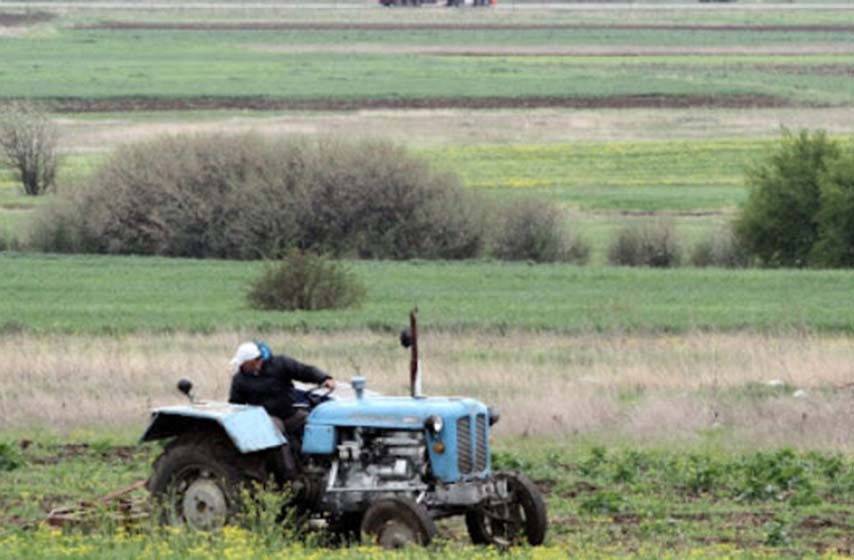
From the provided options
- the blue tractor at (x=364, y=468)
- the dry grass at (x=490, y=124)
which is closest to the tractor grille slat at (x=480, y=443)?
the blue tractor at (x=364, y=468)

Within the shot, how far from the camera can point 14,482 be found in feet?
57.5

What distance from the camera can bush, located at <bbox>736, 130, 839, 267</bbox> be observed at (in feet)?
139

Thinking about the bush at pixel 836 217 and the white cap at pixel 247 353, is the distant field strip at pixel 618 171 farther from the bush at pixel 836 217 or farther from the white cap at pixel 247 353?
the white cap at pixel 247 353

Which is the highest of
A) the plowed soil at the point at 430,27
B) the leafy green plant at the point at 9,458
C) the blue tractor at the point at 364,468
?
the plowed soil at the point at 430,27

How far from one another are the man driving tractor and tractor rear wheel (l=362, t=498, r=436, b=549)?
2.73 ft

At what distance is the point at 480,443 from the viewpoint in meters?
14.1

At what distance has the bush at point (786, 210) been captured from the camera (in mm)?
42500

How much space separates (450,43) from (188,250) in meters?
65.4

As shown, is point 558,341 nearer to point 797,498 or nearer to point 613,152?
point 797,498

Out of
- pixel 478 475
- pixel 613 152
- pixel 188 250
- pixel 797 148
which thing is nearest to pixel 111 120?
pixel 613 152

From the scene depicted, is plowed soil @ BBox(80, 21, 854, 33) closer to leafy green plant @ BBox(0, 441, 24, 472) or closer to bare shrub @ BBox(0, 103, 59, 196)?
bare shrub @ BBox(0, 103, 59, 196)

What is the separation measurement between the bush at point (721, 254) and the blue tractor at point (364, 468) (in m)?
29.2

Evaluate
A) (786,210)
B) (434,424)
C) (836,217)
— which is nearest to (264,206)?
(786,210)

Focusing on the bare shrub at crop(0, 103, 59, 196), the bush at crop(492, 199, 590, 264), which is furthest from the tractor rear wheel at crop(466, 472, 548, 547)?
the bare shrub at crop(0, 103, 59, 196)
